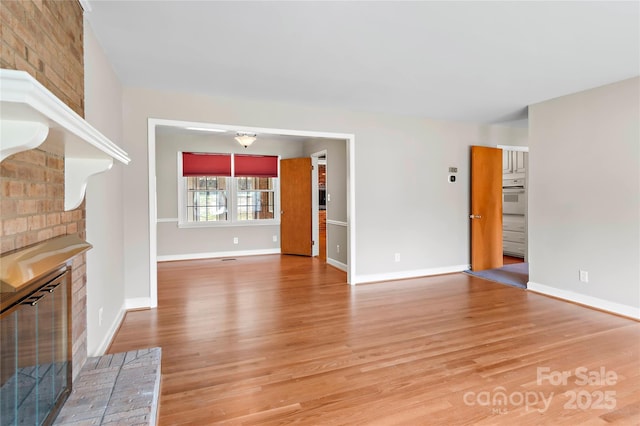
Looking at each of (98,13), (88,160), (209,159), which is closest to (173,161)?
(209,159)

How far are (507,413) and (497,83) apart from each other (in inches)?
125

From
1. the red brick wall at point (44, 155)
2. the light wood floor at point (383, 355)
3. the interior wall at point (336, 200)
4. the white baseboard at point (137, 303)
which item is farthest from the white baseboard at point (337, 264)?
the red brick wall at point (44, 155)

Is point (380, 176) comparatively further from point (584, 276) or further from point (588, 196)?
point (584, 276)

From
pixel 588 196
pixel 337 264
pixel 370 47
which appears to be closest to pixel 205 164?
pixel 337 264

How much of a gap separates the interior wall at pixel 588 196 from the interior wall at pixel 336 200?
2692 mm

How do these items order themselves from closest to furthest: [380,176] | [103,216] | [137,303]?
[103,216], [137,303], [380,176]

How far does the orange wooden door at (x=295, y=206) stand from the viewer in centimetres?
721

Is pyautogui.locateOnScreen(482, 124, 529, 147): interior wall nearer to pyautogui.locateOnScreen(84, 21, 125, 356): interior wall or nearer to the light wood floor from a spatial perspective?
the light wood floor

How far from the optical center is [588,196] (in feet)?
12.9

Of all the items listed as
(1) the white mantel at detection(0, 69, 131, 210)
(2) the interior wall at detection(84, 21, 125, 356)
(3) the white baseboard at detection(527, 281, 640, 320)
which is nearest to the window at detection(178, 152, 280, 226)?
(2) the interior wall at detection(84, 21, 125, 356)

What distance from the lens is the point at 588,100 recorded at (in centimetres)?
393

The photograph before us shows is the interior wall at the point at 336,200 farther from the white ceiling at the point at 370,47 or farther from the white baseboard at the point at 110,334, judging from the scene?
the white baseboard at the point at 110,334

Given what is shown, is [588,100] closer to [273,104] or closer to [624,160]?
[624,160]

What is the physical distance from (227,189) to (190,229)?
Result: 110cm
